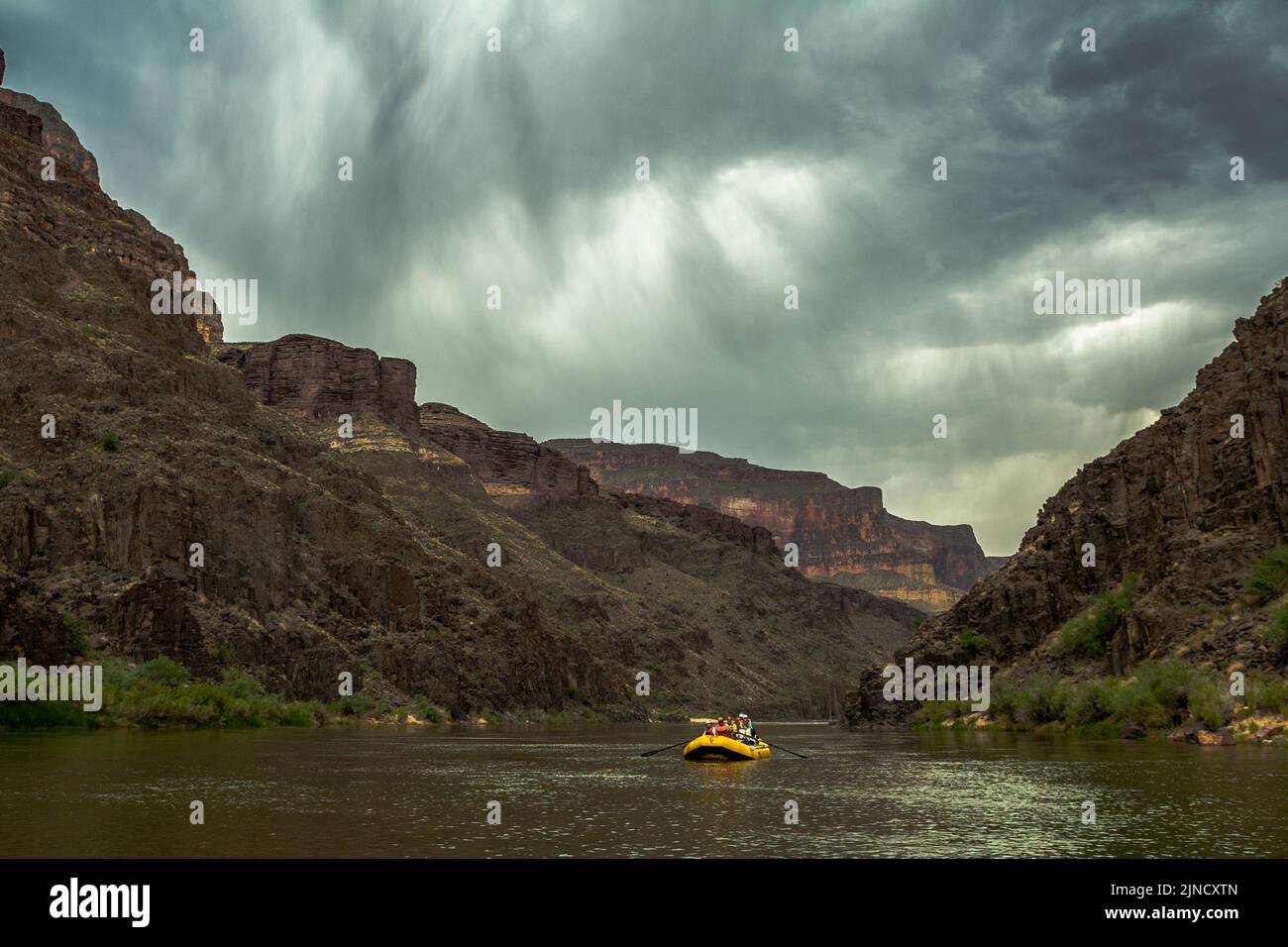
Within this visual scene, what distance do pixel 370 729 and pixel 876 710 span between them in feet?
175

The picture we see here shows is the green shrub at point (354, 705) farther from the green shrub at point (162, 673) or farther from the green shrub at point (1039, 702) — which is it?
the green shrub at point (1039, 702)

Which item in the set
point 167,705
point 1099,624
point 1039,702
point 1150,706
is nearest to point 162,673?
point 167,705

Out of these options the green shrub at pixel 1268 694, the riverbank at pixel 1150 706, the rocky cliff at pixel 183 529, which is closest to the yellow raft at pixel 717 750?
the riverbank at pixel 1150 706

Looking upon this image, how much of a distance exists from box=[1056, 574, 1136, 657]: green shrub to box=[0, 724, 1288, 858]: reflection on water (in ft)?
103

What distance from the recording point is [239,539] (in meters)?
106

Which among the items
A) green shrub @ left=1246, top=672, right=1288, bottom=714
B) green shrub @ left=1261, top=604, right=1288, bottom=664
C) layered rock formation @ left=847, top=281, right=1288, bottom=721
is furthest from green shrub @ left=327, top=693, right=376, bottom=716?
green shrub @ left=1261, top=604, right=1288, bottom=664

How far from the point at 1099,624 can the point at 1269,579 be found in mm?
20593

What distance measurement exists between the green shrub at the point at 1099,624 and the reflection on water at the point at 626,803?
31.4m

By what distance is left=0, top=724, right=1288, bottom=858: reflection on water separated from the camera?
2334 cm

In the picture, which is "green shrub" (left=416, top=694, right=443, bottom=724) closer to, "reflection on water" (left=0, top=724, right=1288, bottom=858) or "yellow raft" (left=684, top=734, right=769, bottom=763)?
"reflection on water" (left=0, top=724, right=1288, bottom=858)

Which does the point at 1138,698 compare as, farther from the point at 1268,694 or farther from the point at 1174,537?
the point at 1174,537

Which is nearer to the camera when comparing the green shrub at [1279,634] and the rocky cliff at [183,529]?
the green shrub at [1279,634]

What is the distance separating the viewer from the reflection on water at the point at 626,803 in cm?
2334

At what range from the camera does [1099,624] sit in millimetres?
90000
